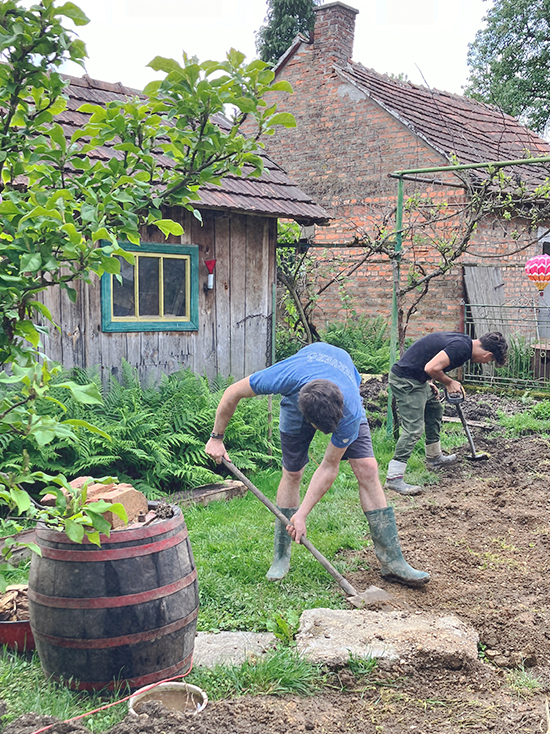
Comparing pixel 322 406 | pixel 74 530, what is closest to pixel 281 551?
pixel 322 406

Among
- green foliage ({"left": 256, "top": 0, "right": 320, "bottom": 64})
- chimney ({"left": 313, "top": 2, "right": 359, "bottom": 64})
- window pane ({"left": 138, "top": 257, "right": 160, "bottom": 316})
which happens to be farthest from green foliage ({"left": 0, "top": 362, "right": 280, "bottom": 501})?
green foliage ({"left": 256, "top": 0, "right": 320, "bottom": 64})

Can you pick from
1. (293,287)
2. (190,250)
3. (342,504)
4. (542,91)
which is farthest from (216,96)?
(542,91)

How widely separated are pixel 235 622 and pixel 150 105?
2.96 metres

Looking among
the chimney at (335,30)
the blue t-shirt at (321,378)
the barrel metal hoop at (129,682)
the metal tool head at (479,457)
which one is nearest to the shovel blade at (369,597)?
the blue t-shirt at (321,378)

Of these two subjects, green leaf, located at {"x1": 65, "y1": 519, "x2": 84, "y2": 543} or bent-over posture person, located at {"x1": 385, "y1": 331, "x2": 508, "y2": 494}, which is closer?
green leaf, located at {"x1": 65, "y1": 519, "x2": 84, "y2": 543}

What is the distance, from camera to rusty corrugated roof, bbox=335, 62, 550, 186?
43.3 feet

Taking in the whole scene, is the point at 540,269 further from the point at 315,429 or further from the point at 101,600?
the point at 101,600

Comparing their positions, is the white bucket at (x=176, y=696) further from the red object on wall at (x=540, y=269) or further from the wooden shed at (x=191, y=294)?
the red object on wall at (x=540, y=269)

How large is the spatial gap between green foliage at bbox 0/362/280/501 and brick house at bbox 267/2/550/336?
6.14 m

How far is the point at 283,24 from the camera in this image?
26.1m

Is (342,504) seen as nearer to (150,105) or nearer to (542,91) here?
(150,105)

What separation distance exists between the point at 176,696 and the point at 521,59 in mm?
26495

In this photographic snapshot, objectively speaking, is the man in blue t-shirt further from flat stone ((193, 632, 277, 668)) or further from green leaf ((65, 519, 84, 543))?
green leaf ((65, 519, 84, 543))

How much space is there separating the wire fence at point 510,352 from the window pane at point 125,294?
21.8 feet
